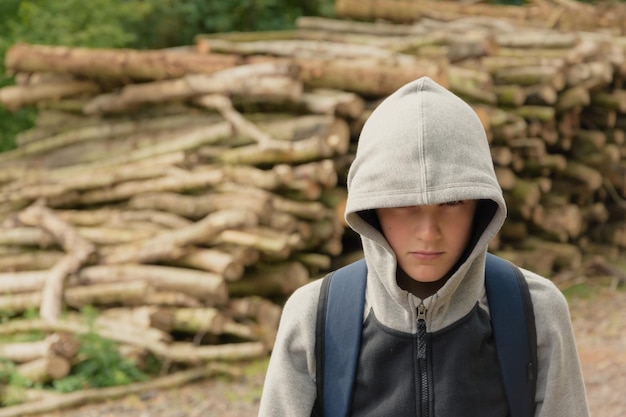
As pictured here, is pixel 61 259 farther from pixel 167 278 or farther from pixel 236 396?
pixel 236 396

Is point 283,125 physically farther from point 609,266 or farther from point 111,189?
point 609,266

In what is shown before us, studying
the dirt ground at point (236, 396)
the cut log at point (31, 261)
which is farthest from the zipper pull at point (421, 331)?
the cut log at point (31, 261)

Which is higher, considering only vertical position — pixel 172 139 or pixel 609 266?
pixel 172 139

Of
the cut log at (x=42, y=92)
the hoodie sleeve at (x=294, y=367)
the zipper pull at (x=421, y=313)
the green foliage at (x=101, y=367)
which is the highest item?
the zipper pull at (x=421, y=313)

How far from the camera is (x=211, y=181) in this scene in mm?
7410

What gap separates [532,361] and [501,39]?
9651 mm

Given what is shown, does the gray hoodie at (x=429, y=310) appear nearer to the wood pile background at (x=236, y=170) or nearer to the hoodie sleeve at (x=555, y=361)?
the hoodie sleeve at (x=555, y=361)

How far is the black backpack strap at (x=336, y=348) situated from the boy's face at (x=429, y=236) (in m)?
0.17

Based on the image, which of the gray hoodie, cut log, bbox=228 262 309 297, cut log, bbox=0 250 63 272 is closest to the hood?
the gray hoodie

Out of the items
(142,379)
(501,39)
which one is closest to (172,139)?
(142,379)

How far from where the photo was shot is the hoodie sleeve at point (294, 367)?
2.25m

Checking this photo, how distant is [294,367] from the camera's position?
7.46ft

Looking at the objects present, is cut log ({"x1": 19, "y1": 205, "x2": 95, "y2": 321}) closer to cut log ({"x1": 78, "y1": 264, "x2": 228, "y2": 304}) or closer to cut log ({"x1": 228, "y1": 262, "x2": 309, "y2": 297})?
cut log ({"x1": 78, "y1": 264, "x2": 228, "y2": 304})

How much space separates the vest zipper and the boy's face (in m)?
0.08
